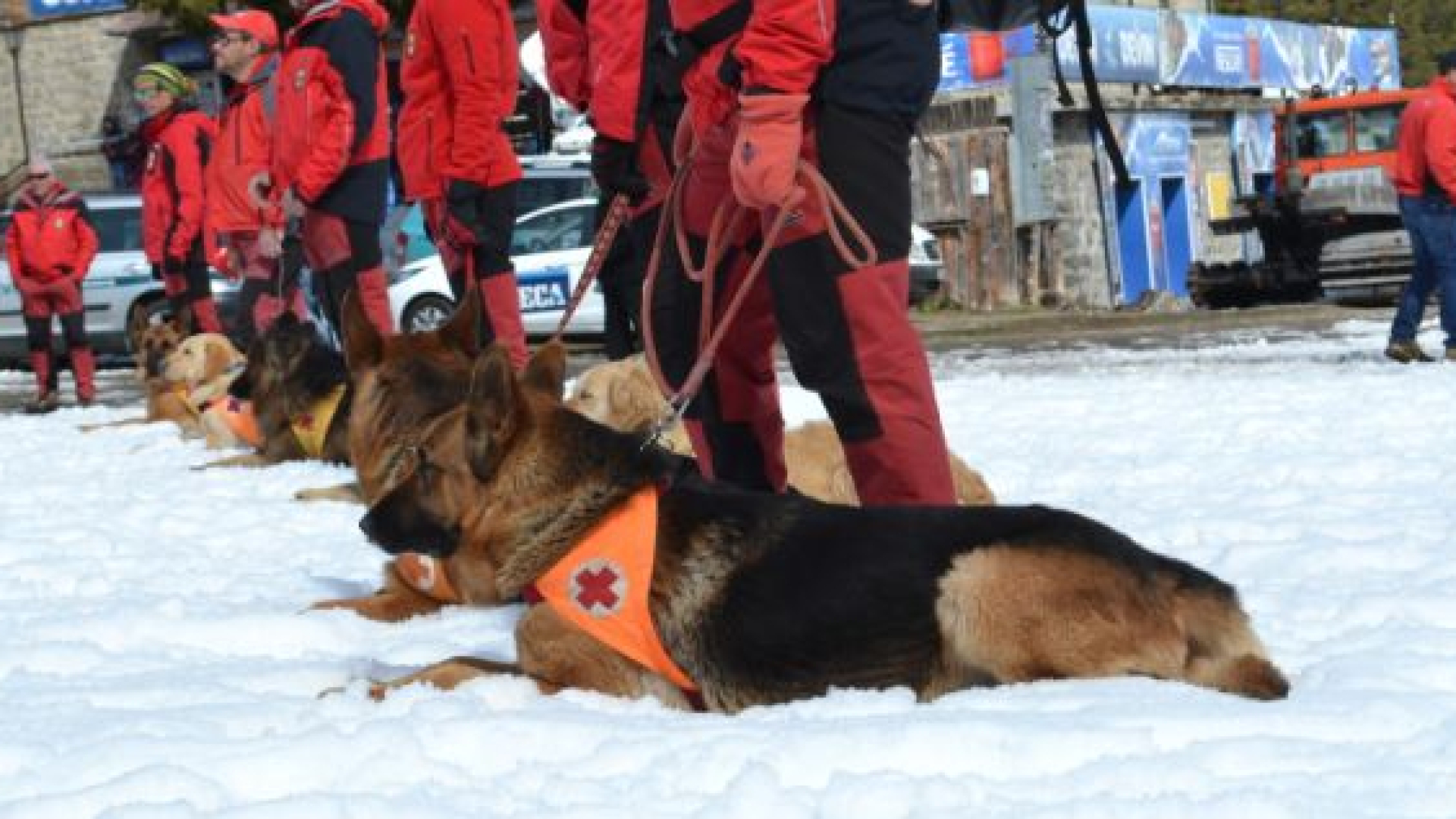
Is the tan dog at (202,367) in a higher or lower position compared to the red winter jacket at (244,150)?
lower

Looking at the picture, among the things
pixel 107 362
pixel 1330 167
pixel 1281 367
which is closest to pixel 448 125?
pixel 1281 367

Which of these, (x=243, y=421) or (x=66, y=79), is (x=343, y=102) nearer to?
(x=243, y=421)

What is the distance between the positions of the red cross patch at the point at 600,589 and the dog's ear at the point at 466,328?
1384mm

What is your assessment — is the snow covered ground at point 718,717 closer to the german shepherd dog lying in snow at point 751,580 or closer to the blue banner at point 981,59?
the german shepherd dog lying in snow at point 751,580

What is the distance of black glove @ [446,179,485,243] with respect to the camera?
789 centimetres

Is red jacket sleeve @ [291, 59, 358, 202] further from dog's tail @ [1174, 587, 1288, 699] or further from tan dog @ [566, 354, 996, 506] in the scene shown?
dog's tail @ [1174, 587, 1288, 699]

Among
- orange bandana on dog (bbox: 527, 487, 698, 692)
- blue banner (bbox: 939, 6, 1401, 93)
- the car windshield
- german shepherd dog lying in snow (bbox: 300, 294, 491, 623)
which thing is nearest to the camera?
orange bandana on dog (bbox: 527, 487, 698, 692)

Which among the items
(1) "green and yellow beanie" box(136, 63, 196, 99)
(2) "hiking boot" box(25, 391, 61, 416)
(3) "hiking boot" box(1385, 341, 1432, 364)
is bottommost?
(3) "hiking boot" box(1385, 341, 1432, 364)

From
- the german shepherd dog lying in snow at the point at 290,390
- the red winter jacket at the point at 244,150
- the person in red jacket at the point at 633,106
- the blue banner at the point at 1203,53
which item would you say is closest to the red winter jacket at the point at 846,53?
the person in red jacket at the point at 633,106

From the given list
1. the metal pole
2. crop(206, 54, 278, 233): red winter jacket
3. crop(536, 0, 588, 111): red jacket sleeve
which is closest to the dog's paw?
crop(536, 0, 588, 111): red jacket sleeve

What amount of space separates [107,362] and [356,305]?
19916mm

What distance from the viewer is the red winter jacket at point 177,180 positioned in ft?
Answer: 44.7

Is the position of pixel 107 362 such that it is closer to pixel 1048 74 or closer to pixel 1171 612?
pixel 1048 74

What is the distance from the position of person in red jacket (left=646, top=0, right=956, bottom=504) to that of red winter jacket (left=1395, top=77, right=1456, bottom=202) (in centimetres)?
920
